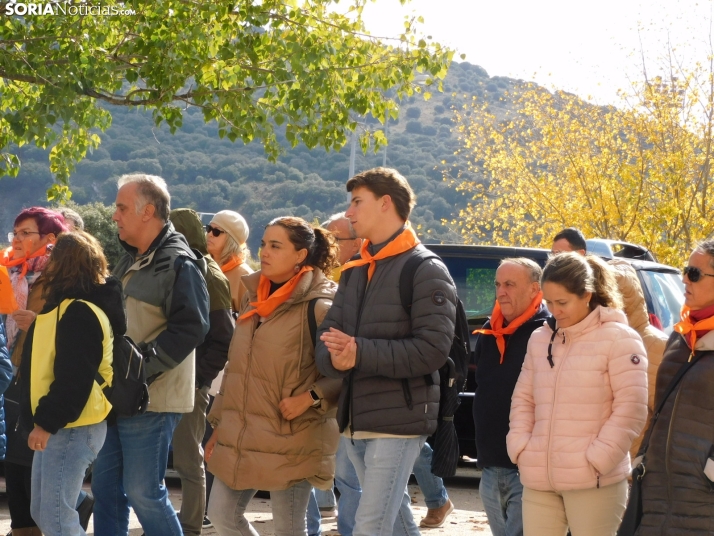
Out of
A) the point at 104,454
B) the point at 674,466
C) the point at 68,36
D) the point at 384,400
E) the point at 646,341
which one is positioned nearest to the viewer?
the point at 674,466

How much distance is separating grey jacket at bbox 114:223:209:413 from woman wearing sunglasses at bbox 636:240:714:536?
2.23m

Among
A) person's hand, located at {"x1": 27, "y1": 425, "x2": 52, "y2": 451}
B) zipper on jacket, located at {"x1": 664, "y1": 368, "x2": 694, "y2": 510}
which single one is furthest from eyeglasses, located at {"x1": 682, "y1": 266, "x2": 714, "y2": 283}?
person's hand, located at {"x1": 27, "y1": 425, "x2": 52, "y2": 451}

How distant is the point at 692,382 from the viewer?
388 cm

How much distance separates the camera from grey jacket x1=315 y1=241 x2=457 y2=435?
14.5ft

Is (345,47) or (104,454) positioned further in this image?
(345,47)

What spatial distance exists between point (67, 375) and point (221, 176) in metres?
48.5

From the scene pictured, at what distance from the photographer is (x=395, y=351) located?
4387mm

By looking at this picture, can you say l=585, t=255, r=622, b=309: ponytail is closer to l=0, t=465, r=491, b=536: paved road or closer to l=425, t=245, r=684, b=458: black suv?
l=0, t=465, r=491, b=536: paved road

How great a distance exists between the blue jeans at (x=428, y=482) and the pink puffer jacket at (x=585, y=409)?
2581 millimetres

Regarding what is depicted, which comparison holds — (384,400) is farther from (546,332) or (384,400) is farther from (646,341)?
(646,341)

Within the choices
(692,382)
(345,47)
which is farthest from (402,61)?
(692,382)

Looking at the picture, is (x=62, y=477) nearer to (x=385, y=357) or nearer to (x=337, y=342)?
(x=337, y=342)

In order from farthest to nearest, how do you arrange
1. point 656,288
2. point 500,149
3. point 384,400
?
1. point 500,149
2. point 656,288
3. point 384,400

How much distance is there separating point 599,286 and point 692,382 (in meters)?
0.80
